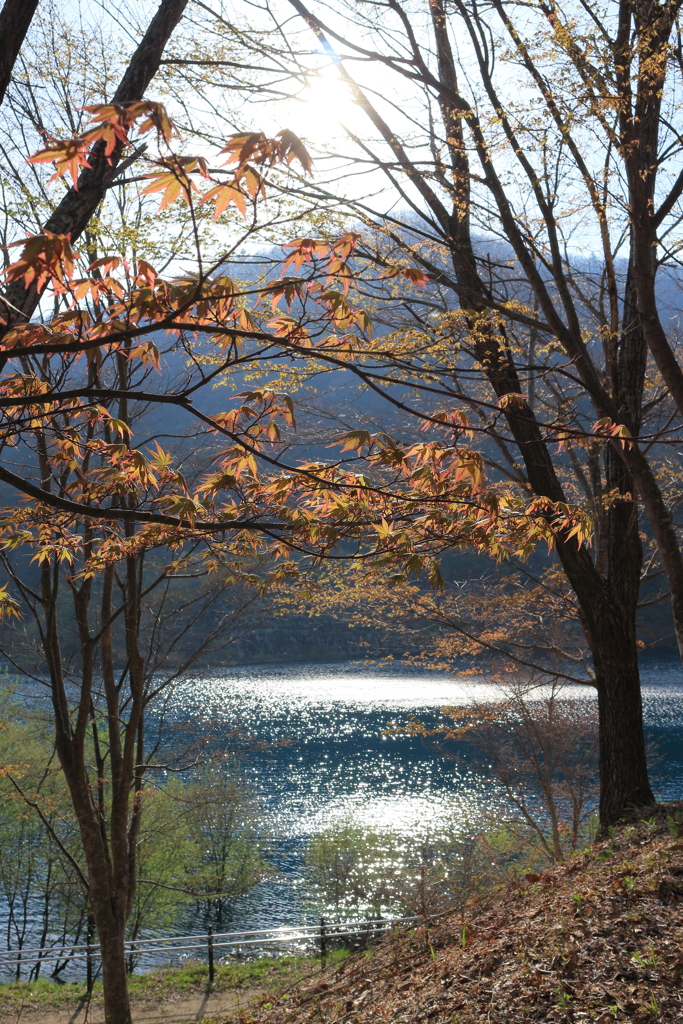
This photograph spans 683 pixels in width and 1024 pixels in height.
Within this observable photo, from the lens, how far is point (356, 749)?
88.1 feet

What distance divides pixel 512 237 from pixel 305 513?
4382mm

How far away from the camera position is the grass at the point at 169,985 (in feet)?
35.0

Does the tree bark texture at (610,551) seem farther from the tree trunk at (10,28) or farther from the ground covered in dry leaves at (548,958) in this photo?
the tree trunk at (10,28)

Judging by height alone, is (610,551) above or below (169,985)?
above

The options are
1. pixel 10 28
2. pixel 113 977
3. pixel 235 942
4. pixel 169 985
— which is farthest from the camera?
pixel 169 985

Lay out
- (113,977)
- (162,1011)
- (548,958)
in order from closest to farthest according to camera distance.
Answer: (548,958)
(113,977)
(162,1011)

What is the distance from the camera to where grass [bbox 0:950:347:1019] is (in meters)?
10.7

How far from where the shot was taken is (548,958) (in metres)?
3.63

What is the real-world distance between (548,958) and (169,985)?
10.2 metres

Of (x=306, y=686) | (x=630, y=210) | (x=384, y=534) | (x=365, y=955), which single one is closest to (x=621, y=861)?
(x=365, y=955)

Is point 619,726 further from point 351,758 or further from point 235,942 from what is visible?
point 351,758

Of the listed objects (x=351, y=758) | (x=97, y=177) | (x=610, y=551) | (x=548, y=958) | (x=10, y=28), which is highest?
(x=10, y=28)

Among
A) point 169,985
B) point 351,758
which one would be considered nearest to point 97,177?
point 169,985

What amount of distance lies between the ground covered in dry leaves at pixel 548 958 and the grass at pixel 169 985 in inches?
254
